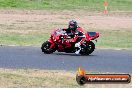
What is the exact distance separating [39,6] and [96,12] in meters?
5.63

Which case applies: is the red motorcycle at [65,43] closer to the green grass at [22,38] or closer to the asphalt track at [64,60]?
the asphalt track at [64,60]

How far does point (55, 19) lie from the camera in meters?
38.7

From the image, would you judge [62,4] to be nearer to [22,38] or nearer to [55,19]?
[55,19]

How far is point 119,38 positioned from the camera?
28.8 meters

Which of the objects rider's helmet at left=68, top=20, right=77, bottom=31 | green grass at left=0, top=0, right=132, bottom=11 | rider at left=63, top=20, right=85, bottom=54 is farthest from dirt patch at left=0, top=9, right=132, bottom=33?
rider's helmet at left=68, top=20, right=77, bottom=31

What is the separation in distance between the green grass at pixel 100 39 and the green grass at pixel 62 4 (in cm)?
1702

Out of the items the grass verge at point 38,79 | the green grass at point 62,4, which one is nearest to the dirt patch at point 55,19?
the green grass at point 62,4

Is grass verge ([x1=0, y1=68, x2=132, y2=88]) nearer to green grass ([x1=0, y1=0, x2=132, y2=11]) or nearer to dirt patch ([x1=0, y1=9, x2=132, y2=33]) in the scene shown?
dirt patch ([x1=0, y1=9, x2=132, y2=33])

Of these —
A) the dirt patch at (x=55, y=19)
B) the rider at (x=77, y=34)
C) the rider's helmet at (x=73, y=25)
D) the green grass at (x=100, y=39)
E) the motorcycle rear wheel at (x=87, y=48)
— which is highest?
the rider's helmet at (x=73, y=25)

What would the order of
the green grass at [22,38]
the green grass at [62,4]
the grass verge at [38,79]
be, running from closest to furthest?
the grass verge at [38,79], the green grass at [22,38], the green grass at [62,4]

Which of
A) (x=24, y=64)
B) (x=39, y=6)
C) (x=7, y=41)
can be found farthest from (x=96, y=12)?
(x=24, y=64)

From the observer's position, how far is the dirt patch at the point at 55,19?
3412cm

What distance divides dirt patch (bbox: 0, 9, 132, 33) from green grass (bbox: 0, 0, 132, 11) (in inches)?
141

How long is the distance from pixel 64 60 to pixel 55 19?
20448mm
